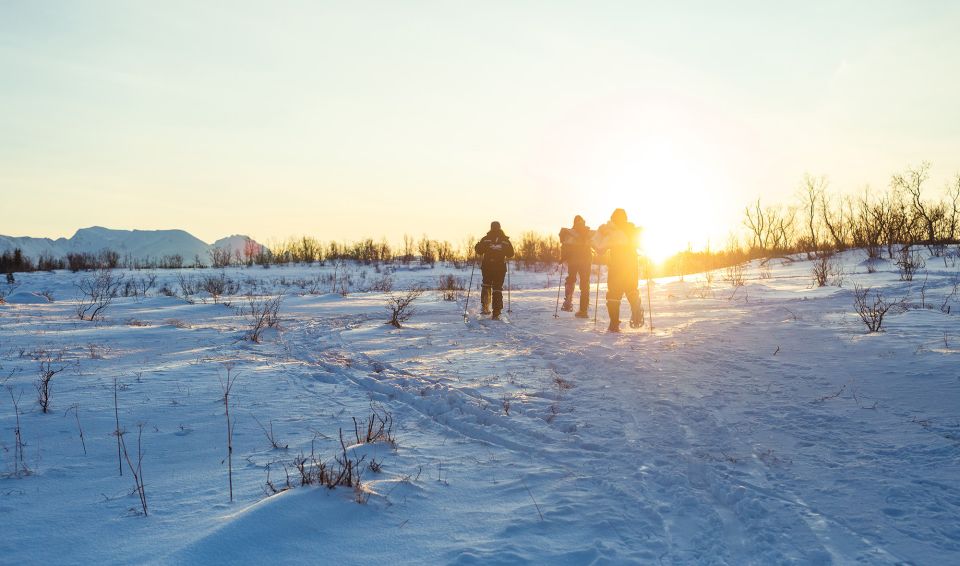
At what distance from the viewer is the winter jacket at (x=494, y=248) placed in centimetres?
1257

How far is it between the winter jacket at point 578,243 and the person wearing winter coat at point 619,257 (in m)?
2.68

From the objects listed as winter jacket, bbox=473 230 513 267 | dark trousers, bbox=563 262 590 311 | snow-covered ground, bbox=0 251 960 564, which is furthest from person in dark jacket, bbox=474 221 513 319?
snow-covered ground, bbox=0 251 960 564

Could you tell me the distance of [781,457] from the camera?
13.2 feet

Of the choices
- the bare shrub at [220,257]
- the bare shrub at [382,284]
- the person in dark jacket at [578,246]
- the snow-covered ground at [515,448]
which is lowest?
the snow-covered ground at [515,448]

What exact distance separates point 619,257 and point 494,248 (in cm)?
347

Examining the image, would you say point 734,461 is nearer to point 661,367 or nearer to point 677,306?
point 661,367

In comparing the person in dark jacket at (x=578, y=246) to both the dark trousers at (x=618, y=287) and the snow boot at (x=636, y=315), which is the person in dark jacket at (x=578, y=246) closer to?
the snow boot at (x=636, y=315)

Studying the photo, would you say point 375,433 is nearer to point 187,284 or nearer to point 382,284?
point 382,284

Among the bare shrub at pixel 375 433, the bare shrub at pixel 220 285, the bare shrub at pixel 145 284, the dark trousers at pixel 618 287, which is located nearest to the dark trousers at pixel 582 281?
the dark trousers at pixel 618 287

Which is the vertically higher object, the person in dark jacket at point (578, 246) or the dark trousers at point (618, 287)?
the person in dark jacket at point (578, 246)

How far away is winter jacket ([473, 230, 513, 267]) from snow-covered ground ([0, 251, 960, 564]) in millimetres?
3946

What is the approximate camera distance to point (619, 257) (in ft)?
32.7

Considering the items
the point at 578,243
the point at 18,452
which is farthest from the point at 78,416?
the point at 578,243

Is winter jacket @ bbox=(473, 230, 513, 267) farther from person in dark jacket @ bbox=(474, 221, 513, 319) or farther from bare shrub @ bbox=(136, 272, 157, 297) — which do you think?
bare shrub @ bbox=(136, 272, 157, 297)
